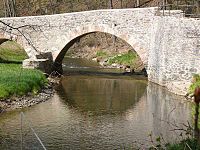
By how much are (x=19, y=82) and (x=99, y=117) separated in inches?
205

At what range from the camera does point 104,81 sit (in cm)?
2458

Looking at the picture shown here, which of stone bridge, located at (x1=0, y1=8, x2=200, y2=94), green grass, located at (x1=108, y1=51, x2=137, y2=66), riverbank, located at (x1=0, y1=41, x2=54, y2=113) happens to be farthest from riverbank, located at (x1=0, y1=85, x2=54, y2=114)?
green grass, located at (x1=108, y1=51, x2=137, y2=66)

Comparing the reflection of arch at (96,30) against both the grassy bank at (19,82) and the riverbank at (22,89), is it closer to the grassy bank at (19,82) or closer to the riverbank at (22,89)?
the riverbank at (22,89)

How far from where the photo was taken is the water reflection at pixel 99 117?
40.5 feet

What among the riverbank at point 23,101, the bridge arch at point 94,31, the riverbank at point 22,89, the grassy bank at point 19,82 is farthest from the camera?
the bridge arch at point 94,31

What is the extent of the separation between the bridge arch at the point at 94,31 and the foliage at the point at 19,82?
4516 millimetres

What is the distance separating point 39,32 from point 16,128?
584 inches

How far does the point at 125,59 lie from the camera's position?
32750 millimetres

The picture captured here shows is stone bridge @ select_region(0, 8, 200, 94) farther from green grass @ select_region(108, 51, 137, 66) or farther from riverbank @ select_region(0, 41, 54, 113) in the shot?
green grass @ select_region(108, 51, 137, 66)

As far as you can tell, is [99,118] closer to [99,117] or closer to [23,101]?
[99,117]

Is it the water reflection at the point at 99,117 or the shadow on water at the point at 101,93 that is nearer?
the water reflection at the point at 99,117

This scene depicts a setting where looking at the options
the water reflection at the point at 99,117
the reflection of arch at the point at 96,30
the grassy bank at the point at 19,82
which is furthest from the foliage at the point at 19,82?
the reflection of arch at the point at 96,30

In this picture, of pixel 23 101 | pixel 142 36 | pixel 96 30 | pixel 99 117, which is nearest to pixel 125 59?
pixel 96 30

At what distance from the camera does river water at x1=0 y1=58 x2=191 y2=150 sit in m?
12.3
